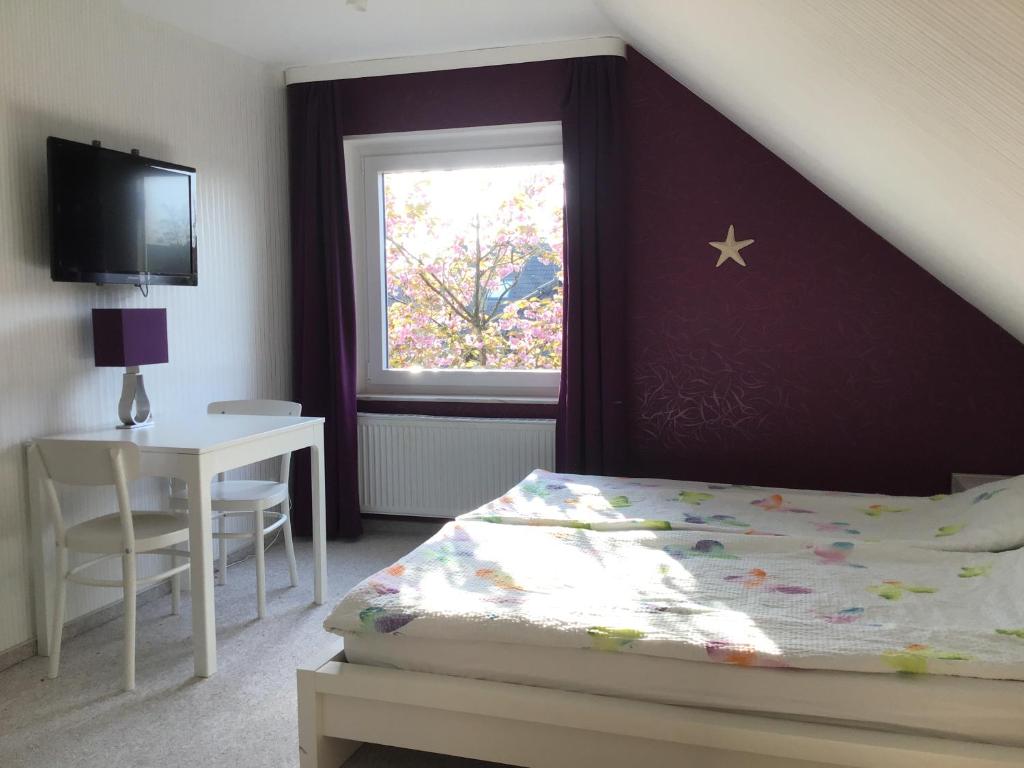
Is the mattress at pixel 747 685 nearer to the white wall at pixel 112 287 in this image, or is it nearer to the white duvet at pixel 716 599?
the white duvet at pixel 716 599

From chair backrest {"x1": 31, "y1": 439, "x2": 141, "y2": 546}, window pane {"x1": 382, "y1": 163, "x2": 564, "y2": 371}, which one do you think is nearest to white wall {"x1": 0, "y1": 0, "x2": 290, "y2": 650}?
chair backrest {"x1": 31, "y1": 439, "x2": 141, "y2": 546}

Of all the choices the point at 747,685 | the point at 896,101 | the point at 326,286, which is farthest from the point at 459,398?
the point at 896,101

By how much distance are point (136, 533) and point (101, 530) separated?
11cm

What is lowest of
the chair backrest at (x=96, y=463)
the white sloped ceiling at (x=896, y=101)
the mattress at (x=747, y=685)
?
the mattress at (x=747, y=685)

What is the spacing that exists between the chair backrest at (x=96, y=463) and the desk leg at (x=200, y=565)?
0.58 ft

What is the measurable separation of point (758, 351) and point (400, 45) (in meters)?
2.12

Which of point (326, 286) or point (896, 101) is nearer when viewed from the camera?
point (896, 101)

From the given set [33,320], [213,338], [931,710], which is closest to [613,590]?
[931,710]

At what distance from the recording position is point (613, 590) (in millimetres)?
2242

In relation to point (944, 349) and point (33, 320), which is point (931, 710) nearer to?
point (944, 349)

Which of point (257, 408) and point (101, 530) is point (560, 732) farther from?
point (257, 408)

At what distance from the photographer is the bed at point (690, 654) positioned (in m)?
1.75

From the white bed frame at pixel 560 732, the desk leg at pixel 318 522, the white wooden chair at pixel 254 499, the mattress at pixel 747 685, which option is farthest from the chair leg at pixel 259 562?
the mattress at pixel 747 685

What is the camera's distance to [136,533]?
2.79 metres
